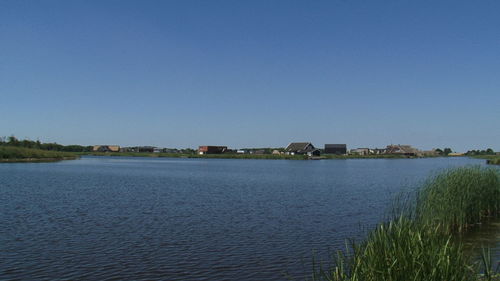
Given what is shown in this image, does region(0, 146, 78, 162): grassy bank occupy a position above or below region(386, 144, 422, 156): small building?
below

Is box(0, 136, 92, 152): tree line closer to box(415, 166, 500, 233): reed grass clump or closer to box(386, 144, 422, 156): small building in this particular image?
box(415, 166, 500, 233): reed grass clump

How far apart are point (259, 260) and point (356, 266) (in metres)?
6.43

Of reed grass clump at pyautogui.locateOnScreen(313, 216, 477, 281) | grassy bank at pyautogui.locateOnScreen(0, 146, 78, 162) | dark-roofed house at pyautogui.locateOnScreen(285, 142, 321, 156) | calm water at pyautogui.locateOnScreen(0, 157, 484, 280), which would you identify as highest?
dark-roofed house at pyautogui.locateOnScreen(285, 142, 321, 156)

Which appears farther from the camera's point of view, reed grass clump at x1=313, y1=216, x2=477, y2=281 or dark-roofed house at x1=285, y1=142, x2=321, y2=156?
dark-roofed house at x1=285, y1=142, x2=321, y2=156

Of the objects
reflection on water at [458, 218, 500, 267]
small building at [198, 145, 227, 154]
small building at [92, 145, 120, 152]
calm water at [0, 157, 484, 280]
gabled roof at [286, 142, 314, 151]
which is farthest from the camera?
small building at [92, 145, 120, 152]

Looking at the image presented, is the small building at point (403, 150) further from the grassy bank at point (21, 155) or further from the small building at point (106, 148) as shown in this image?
the grassy bank at point (21, 155)

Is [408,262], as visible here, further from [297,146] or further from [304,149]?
[297,146]

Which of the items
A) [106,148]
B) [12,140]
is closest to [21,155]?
[12,140]

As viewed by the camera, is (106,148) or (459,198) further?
(106,148)

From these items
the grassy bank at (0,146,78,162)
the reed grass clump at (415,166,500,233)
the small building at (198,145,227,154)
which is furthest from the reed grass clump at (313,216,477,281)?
the small building at (198,145,227,154)

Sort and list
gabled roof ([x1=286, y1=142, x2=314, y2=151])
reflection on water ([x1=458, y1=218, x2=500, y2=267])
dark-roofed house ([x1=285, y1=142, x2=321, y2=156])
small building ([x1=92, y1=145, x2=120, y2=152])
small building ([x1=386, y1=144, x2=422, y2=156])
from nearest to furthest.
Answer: reflection on water ([x1=458, y1=218, x2=500, y2=267]) < dark-roofed house ([x1=285, y1=142, x2=321, y2=156]) < gabled roof ([x1=286, y1=142, x2=314, y2=151]) < small building ([x1=386, y1=144, x2=422, y2=156]) < small building ([x1=92, y1=145, x2=120, y2=152])

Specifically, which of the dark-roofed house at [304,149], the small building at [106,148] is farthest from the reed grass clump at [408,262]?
the small building at [106,148]

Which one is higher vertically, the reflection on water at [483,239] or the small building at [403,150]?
the small building at [403,150]

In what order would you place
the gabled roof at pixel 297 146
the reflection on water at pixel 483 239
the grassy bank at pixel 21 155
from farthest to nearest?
the gabled roof at pixel 297 146, the grassy bank at pixel 21 155, the reflection on water at pixel 483 239
